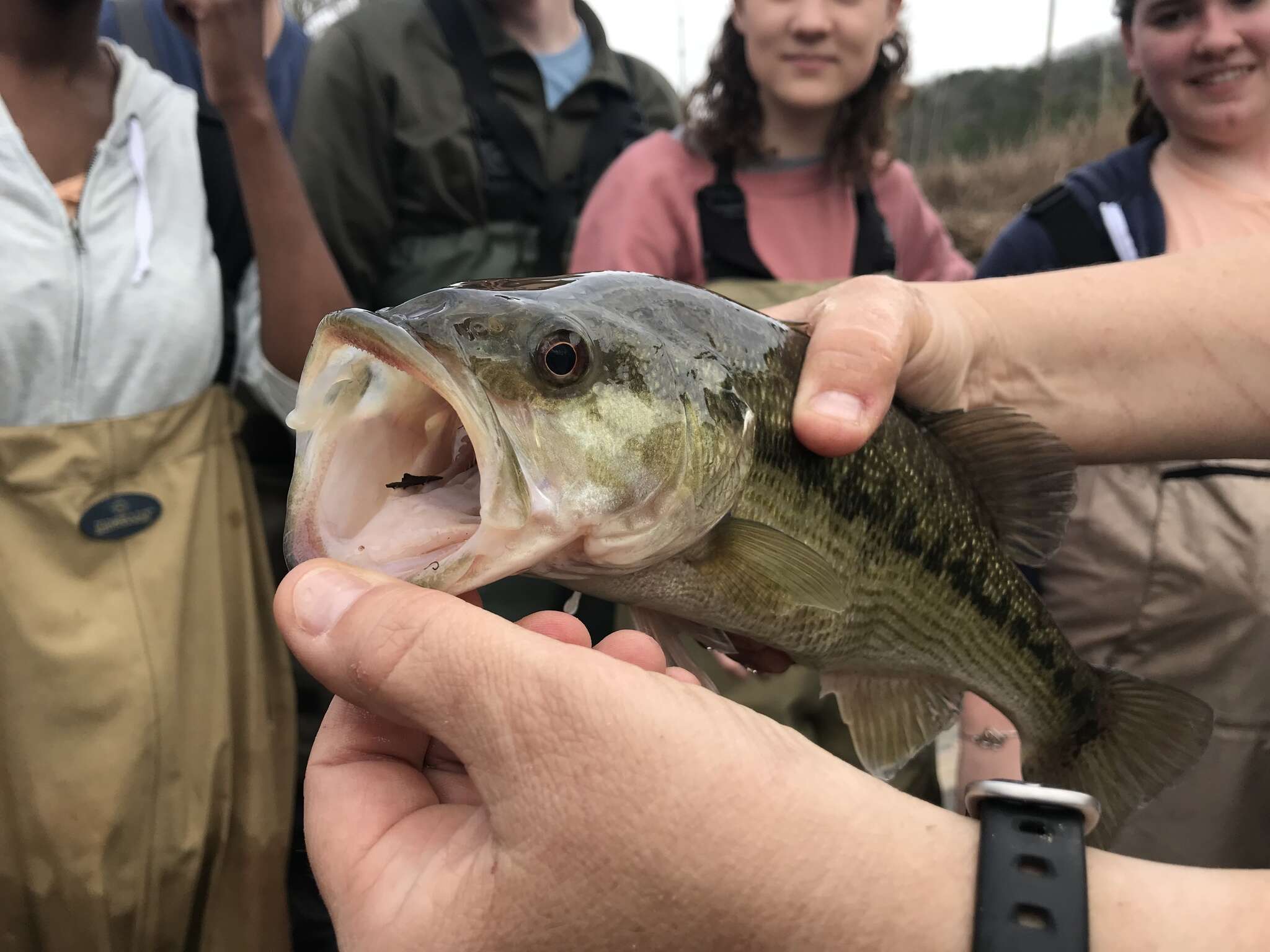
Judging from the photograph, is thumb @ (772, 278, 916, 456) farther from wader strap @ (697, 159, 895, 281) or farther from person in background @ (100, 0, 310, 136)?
person in background @ (100, 0, 310, 136)

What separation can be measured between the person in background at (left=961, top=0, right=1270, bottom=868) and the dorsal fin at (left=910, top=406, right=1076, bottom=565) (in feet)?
1.77

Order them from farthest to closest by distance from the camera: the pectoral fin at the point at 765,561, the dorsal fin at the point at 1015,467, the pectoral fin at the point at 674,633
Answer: the dorsal fin at the point at 1015,467, the pectoral fin at the point at 674,633, the pectoral fin at the point at 765,561

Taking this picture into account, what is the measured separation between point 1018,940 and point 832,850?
0.24 m

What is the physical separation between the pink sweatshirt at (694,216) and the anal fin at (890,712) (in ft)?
5.12

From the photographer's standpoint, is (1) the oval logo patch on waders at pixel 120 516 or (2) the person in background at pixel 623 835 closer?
(2) the person in background at pixel 623 835

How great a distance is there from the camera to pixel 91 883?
1933mm

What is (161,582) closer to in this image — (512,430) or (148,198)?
(148,198)

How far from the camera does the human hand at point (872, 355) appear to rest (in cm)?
146

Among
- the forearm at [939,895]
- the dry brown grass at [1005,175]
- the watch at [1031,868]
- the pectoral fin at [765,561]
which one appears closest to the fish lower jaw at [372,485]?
the pectoral fin at [765,561]

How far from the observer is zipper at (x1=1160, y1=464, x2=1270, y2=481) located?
2.22 meters

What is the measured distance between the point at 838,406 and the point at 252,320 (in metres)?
1.86

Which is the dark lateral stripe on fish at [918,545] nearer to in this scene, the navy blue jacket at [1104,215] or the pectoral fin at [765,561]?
the pectoral fin at [765,561]

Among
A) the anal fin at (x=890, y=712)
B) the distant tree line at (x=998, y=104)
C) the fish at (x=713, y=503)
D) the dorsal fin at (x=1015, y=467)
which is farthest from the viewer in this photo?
the distant tree line at (x=998, y=104)

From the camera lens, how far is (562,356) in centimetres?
120
